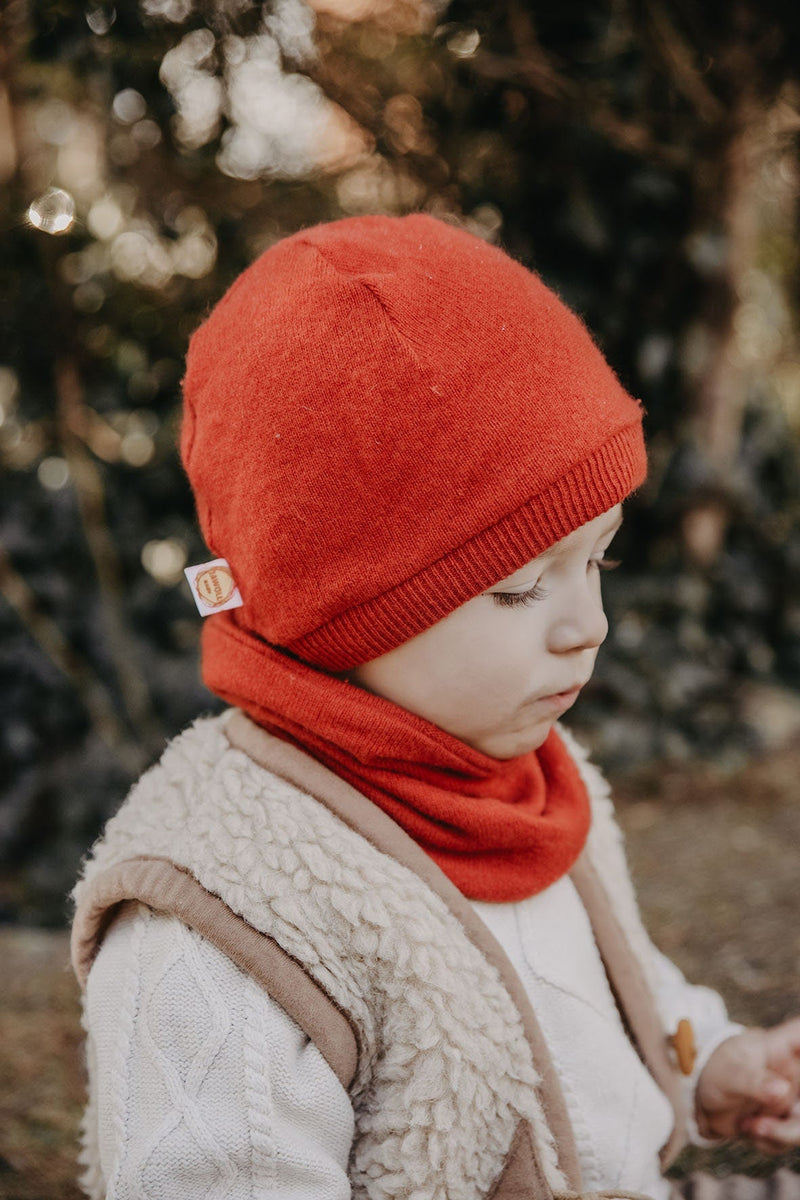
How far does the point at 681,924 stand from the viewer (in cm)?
255

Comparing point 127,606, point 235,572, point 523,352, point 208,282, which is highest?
point 523,352

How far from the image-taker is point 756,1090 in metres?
1.39

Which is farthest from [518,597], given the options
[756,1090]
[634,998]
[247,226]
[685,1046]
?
[247,226]

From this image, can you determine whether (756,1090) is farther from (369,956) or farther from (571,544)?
(571,544)

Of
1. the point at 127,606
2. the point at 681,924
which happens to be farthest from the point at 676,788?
the point at 127,606

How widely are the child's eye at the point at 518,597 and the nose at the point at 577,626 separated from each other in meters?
0.03

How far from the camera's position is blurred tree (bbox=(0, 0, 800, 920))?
2.74 meters

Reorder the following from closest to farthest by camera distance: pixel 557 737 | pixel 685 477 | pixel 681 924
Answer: pixel 557 737, pixel 681 924, pixel 685 477

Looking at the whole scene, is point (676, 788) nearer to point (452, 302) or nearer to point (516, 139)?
point (516, 139)

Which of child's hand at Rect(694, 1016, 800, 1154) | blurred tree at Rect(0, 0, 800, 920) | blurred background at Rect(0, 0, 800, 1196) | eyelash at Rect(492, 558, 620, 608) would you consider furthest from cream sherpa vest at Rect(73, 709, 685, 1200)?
blurred tree at Rect(0, 0, 800, 920)

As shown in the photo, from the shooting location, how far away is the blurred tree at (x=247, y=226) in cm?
274

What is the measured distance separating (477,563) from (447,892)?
0.38 metres

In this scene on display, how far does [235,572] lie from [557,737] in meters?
0.57

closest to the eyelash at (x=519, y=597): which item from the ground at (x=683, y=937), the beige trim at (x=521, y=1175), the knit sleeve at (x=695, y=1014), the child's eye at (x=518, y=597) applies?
the child's eye at (x=518, y=597)
